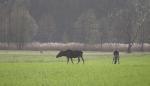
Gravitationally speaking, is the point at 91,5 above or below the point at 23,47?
above

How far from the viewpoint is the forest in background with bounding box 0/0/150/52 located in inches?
4240

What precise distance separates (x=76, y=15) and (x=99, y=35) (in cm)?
4614

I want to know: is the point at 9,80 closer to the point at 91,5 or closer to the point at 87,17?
the point at 87,17

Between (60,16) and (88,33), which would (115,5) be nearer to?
(60,16)

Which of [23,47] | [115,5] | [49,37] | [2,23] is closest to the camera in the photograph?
[23,47]

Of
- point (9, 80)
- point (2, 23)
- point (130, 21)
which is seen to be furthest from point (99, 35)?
point (9, 80)

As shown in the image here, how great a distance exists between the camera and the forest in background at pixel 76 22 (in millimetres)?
107688

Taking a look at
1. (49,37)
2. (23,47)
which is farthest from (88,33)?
(49,37)

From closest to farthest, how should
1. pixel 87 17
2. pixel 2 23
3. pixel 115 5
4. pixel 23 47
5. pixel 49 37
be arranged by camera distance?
pixel 23 47 → pixel 87 17 → pixel 2 23 → pixel 49 37 → pixel 115 5

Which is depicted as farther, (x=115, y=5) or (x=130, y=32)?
(x=115, y=5)

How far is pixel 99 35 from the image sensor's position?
12738 centimetres

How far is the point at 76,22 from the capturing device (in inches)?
5507

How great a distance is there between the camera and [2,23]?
410ft

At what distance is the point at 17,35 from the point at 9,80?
83096mm
